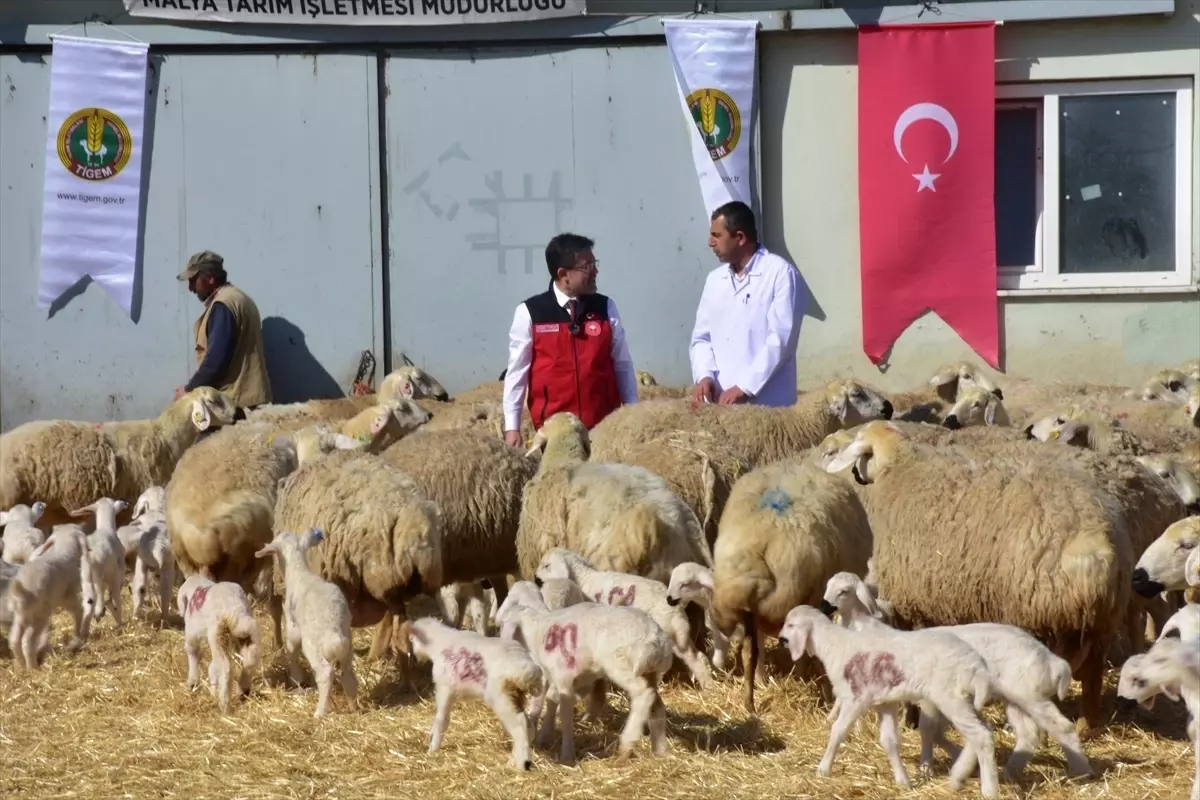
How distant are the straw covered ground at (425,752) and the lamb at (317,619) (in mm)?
159

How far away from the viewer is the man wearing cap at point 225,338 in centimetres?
1129

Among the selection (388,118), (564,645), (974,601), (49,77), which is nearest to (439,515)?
(564,645)

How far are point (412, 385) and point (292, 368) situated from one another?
1.19 metres

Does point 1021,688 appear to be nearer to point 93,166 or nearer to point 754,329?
point 754,329

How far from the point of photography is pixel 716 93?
11.8 metres

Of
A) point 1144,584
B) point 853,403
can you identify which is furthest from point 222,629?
point 853,403

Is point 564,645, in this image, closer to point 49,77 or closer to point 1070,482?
point 1070,482

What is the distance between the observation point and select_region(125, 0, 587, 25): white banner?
11.8 meters

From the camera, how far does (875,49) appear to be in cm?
1184

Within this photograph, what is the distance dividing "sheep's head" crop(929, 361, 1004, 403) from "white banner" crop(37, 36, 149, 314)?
585 cm

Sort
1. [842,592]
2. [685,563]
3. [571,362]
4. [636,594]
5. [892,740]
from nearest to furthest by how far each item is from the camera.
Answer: [892,740]
[842,592]
[636,594]
[685,563]
[571,362]

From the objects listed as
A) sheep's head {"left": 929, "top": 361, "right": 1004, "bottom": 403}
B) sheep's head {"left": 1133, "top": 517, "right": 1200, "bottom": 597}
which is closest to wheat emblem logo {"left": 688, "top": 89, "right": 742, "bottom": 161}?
sheep's head {"left": 929, "top": 361, "right": 1004, "bottom": 403}

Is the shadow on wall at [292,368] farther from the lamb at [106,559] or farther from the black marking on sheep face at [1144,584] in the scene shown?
the black marking on sheep face at [1144,584]

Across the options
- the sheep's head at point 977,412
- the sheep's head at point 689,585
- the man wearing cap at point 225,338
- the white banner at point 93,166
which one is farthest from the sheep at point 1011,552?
the white banner at point 93,166
